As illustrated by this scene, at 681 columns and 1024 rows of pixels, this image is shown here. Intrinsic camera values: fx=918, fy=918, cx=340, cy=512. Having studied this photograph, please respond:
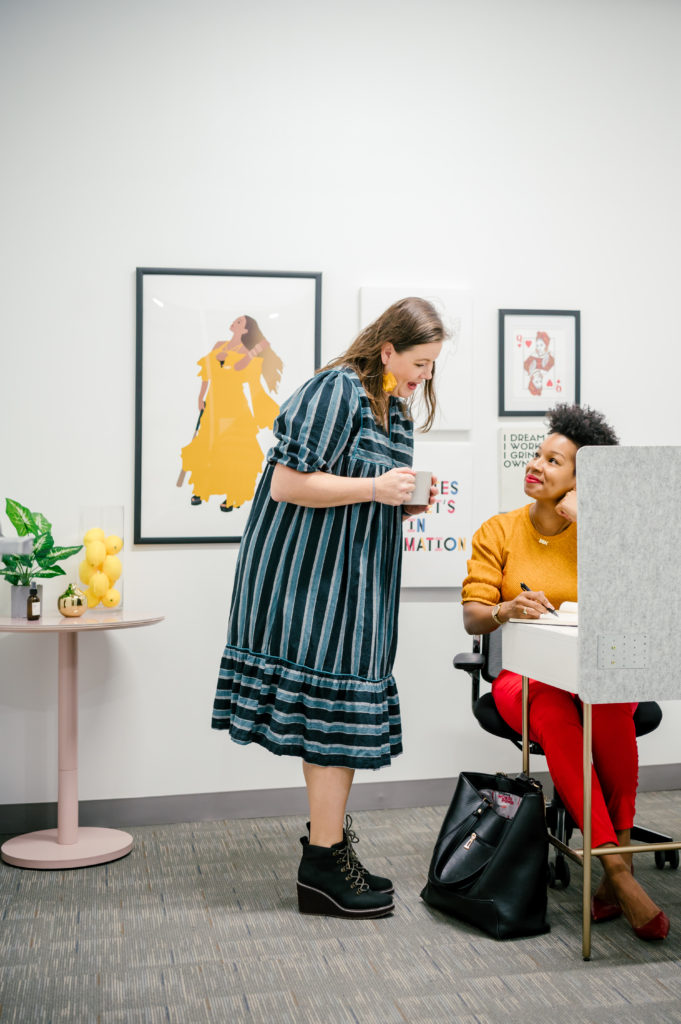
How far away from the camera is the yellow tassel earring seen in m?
2.24

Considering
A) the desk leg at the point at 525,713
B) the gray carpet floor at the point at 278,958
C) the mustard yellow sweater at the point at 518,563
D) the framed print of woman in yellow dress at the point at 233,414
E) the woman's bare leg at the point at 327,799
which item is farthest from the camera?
the framed print of woman in yellow dress at the point at 233,414

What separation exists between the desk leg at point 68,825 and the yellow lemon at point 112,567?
0.22m

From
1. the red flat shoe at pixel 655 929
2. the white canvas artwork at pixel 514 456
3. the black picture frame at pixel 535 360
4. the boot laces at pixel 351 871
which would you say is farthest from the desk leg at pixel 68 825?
the black picture frame at pixel 535 360

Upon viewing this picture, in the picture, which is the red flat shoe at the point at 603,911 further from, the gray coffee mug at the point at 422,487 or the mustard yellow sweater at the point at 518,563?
the gray coffee mug at the point at 422,487

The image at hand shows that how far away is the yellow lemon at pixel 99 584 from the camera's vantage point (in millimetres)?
2789

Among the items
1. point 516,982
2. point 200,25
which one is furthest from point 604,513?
point 200,25

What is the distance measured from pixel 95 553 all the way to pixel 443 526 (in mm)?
1180

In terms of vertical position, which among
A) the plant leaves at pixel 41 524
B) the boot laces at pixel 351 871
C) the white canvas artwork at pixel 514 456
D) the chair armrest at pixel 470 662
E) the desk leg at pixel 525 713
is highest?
the white canvas artwork at pixel 514 456

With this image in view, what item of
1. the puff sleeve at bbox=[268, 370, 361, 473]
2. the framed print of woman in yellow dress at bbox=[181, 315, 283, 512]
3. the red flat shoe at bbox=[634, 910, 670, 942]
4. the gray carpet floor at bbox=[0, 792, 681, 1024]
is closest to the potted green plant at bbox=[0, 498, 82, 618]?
the framed print of woman in yellow dress at bbox=[181, 315, 283, 512]

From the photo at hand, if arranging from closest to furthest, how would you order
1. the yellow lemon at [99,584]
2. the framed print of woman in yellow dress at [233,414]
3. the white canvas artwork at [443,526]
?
the yellow lemon at [99,584]
the framed print of woman in yellow dress at [233,414]
the white canvas artwork at [443,526]

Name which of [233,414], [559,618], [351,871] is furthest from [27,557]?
[559,618]

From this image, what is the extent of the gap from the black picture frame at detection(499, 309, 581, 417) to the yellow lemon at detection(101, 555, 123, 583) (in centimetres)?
142

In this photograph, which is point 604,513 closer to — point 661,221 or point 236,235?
point 236,235

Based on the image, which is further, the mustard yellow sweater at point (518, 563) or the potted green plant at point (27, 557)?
the potted green plant at point (27, 557)
